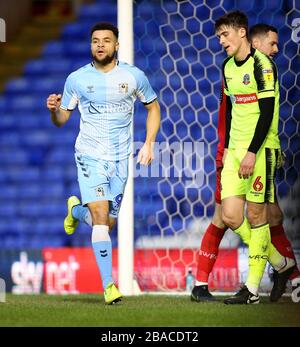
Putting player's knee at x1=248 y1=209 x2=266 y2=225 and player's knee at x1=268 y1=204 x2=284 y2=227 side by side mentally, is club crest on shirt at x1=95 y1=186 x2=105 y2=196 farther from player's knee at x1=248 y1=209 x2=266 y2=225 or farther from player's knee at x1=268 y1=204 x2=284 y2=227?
player's knee at x1=268 y1=204 x2=284 y2=227

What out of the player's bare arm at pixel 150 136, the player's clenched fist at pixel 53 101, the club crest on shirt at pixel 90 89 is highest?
the club crest on shirt at pixel 90 89

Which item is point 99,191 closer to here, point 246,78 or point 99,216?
point 99,216

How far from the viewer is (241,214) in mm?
5668

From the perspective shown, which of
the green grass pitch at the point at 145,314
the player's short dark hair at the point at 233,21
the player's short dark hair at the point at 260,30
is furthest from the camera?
the player's short dark hair at the point at 260,30

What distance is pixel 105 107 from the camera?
5.78 meters

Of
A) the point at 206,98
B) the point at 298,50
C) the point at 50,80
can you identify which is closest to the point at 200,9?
the point at 206,98

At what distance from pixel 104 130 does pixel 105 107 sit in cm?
13

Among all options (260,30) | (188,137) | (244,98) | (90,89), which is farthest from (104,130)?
(188,137)

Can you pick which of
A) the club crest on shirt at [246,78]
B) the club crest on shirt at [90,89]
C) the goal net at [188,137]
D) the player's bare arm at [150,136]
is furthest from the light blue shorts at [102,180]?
the goal net at [188,137]

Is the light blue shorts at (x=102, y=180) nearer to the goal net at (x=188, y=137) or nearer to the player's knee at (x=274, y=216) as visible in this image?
the player's knee at (x=274, y=216)

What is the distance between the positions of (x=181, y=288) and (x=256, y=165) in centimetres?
182

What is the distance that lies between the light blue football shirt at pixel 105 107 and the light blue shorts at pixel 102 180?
4 centimetres

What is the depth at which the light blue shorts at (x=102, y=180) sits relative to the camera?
566 centimetres

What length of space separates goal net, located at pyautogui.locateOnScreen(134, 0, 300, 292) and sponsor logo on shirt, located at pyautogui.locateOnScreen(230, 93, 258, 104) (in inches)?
59.9
